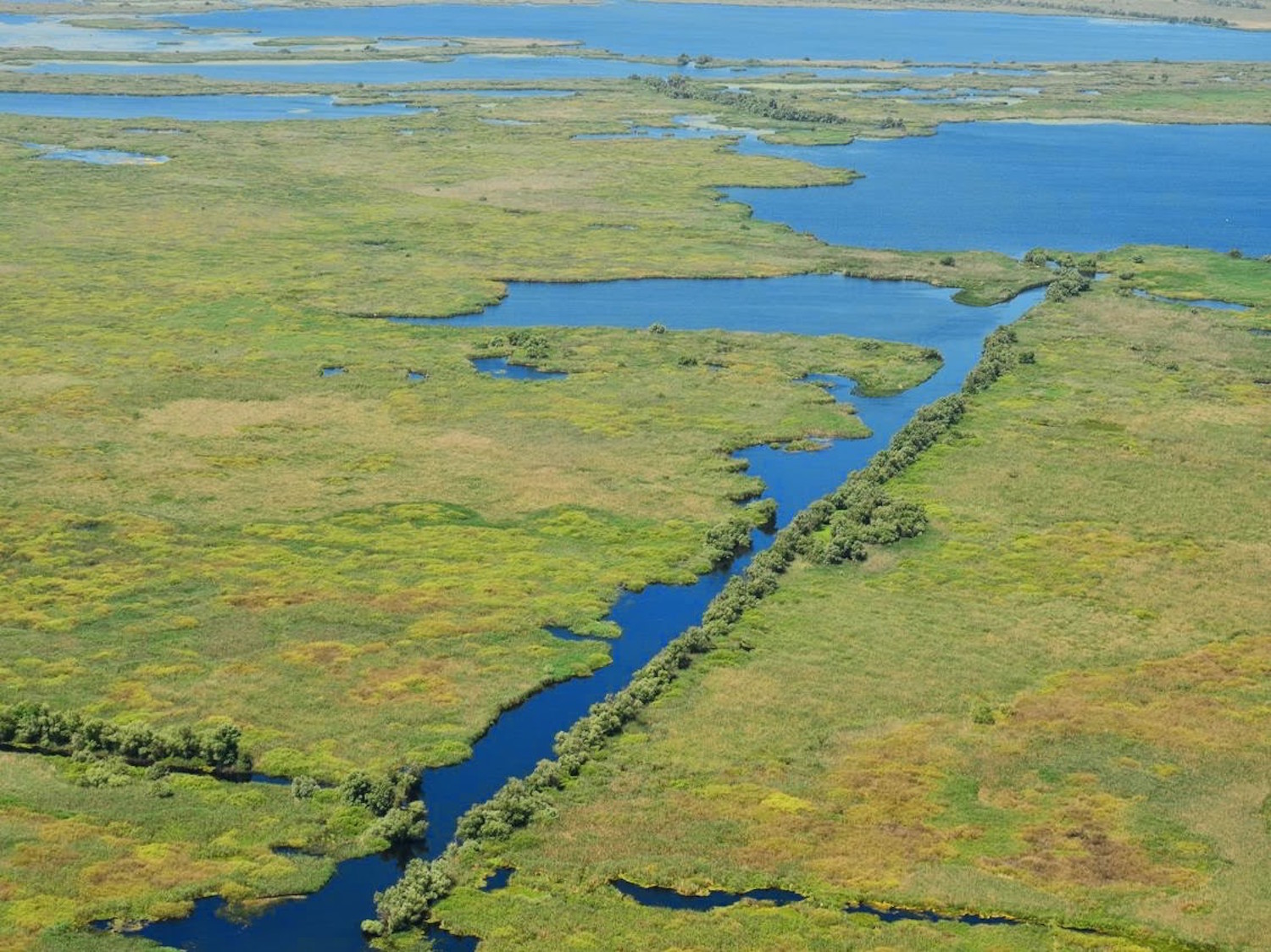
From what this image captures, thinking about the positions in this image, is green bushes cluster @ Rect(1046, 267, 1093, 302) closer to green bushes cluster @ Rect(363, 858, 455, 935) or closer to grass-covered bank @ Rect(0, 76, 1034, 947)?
grass-covered bank @ Rect(0, 76, 1034, 947)

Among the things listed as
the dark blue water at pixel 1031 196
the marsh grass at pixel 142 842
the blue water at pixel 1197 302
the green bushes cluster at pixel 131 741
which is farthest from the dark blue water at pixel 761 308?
the marsh grass at pixel 142 842

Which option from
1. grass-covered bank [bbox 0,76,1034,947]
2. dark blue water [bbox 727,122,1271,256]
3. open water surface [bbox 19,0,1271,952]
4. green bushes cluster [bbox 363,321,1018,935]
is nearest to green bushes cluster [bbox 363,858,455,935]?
green bushes cluster [bbox 363,321,1018,935]

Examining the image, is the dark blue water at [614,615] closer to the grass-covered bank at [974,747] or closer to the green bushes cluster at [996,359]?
the green bushes cluster at [996,359]

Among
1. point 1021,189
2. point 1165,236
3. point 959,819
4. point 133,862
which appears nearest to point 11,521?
point 133,862

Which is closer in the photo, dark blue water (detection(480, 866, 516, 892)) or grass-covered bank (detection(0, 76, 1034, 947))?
dark blue water (detection(480, 866, 516, 892))

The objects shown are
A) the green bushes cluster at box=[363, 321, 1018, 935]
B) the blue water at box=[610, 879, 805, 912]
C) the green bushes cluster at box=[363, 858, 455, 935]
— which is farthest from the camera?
the green bushes cluster at box=[363, 321, 1018, 935]

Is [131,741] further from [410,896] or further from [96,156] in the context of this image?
[96,156]

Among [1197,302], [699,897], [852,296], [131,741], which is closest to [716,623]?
[699,897]
